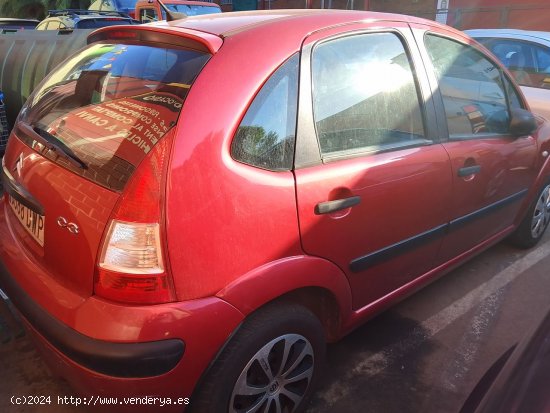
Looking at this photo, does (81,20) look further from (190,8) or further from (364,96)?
(364,96)

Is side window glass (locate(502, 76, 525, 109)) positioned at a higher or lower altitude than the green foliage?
lower

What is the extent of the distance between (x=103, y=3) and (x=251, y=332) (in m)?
13.2

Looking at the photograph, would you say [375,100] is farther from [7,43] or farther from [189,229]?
[7,43]

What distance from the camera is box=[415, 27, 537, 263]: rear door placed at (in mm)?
2482

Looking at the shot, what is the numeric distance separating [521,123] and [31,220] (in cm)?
274

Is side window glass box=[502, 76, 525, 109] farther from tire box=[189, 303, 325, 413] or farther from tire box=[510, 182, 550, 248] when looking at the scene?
tire box=[189, 303, 325, 413]

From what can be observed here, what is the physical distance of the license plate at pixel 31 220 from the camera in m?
1.78

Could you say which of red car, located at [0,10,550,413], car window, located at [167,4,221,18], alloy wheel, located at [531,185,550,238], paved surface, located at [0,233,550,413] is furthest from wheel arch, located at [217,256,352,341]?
car window, located at [167,4,221,18]

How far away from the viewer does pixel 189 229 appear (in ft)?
4.93

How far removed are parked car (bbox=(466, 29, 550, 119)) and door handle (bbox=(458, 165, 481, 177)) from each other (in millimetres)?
3132

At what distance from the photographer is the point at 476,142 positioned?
2.61 metres

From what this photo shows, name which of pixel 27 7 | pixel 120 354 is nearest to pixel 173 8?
pixel 120 354

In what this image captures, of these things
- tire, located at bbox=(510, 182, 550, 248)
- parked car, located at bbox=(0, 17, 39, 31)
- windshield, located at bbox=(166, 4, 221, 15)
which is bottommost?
tire, located at bbox=(510, 182, 550, 248)

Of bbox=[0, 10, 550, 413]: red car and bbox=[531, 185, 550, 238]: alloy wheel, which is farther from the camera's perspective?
bbox=[531, 185, 550, 238]: alloy wheel
